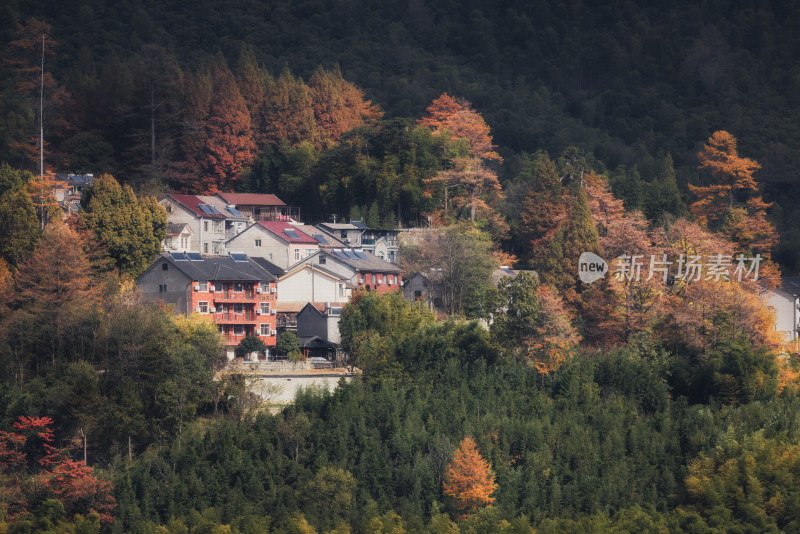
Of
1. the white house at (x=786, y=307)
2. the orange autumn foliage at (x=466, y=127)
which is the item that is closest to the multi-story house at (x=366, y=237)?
the orange autumn foliage at (x=466, y=127)

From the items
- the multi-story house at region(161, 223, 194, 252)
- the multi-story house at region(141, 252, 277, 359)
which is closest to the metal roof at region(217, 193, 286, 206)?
the multi-story house at region(161, 223, 194, 252)

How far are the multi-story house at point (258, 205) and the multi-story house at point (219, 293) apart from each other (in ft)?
53.3

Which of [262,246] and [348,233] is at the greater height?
[348,233]

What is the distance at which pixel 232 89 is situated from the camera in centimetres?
7719

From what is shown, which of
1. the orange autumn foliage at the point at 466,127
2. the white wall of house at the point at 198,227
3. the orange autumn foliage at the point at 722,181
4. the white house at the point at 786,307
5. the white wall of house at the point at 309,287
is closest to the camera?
the white wall of house at the point at 309,287

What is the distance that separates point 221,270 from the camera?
183ft

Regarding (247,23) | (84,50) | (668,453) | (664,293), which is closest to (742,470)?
(668,453)

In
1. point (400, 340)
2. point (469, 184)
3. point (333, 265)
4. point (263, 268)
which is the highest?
point (469, 184)

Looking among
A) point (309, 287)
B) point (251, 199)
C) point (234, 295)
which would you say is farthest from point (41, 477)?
point (251, 199)

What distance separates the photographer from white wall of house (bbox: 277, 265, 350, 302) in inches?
2381

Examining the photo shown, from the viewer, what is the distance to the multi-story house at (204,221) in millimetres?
65188

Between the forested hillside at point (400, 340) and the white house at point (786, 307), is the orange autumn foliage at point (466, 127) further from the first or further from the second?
the white house at point (786, 307)

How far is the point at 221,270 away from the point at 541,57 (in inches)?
2615

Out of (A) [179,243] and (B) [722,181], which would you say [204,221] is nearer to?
(A) [179,243]
